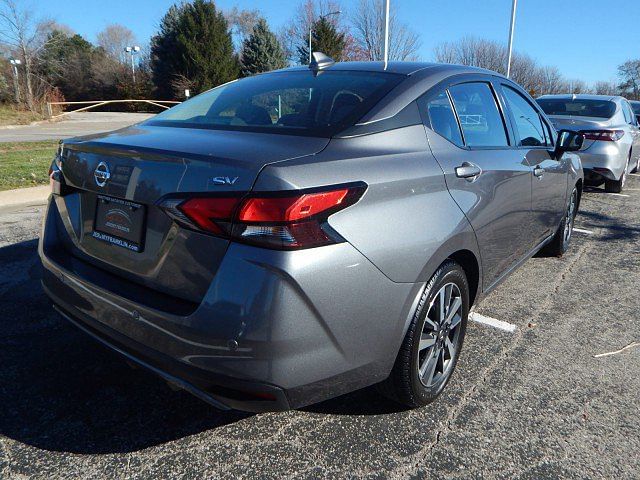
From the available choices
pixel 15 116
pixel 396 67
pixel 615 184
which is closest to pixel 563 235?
pixel 396 67

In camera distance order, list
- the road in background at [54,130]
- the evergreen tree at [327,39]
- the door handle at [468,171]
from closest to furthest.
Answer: the door handle at [468,171], the road in background at [54,130], the evergreen tree at [327,39]

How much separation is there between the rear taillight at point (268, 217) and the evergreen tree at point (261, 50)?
40740 millimetres

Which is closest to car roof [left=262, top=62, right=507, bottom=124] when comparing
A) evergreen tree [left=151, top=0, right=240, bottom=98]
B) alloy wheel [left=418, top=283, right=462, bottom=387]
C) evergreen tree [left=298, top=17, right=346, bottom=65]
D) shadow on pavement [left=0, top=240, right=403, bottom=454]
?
alloy wheel [left=418, top=283, right=462, bottom=387]

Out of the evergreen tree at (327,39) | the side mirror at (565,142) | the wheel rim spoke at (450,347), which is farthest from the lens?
the evergreen tree at (327,39)

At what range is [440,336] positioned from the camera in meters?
2.48

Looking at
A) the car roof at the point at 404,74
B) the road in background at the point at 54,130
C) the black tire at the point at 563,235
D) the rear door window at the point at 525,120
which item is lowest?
the black tire at the point at 563,235

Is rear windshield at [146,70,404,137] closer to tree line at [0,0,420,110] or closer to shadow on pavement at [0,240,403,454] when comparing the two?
shadow on pavement at [0,240,403,454]

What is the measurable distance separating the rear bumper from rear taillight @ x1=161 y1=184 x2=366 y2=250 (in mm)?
46

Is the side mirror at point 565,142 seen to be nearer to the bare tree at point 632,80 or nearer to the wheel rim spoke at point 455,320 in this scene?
the wheel rim spoke at point 455,320

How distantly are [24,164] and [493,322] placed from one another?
29.8ft

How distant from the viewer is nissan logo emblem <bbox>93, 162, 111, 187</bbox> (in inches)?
81.0

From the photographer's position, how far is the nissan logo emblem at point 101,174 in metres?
2.06

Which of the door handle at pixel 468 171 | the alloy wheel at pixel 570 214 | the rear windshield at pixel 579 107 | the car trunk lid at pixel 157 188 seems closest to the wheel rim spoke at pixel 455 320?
the door handle at pixel 468 171

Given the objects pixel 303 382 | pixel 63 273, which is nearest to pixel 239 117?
pixel 63 273
